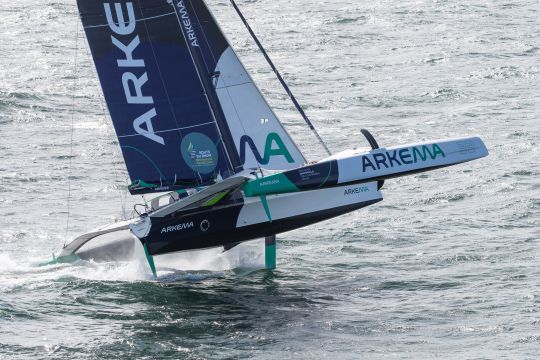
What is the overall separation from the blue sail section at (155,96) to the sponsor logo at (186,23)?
14 centimetres

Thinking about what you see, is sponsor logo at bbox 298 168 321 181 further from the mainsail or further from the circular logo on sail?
the circular logo on sail

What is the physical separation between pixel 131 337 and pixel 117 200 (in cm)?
1017

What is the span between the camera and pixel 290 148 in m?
26.0

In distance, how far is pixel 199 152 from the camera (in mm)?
25734

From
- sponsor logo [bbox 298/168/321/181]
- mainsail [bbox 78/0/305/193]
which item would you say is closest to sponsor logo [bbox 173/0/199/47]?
mainsail [bbox 78/0/305/193]

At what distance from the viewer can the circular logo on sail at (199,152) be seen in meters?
25.7

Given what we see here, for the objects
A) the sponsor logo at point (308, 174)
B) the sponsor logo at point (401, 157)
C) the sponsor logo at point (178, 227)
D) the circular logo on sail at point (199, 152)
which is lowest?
the sponsor logo at point (178, 227)

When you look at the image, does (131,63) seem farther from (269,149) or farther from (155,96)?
(269,149)

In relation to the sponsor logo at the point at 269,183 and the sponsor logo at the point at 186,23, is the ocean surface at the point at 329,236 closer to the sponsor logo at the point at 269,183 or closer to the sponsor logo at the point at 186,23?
the sponsor logo at the point at 269,183

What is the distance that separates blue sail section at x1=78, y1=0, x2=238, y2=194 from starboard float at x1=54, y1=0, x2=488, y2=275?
0.8 inches

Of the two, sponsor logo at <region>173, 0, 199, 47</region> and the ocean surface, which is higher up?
sponsor logo at <region>173, 0, 199, 47</region>

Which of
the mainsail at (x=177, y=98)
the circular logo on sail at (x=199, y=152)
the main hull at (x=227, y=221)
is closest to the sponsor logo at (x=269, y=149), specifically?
the mainsail at (x=177, y=98)

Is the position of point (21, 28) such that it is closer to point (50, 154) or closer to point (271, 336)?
point (50, 154)

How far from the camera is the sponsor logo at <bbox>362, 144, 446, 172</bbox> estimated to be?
24328 mm
